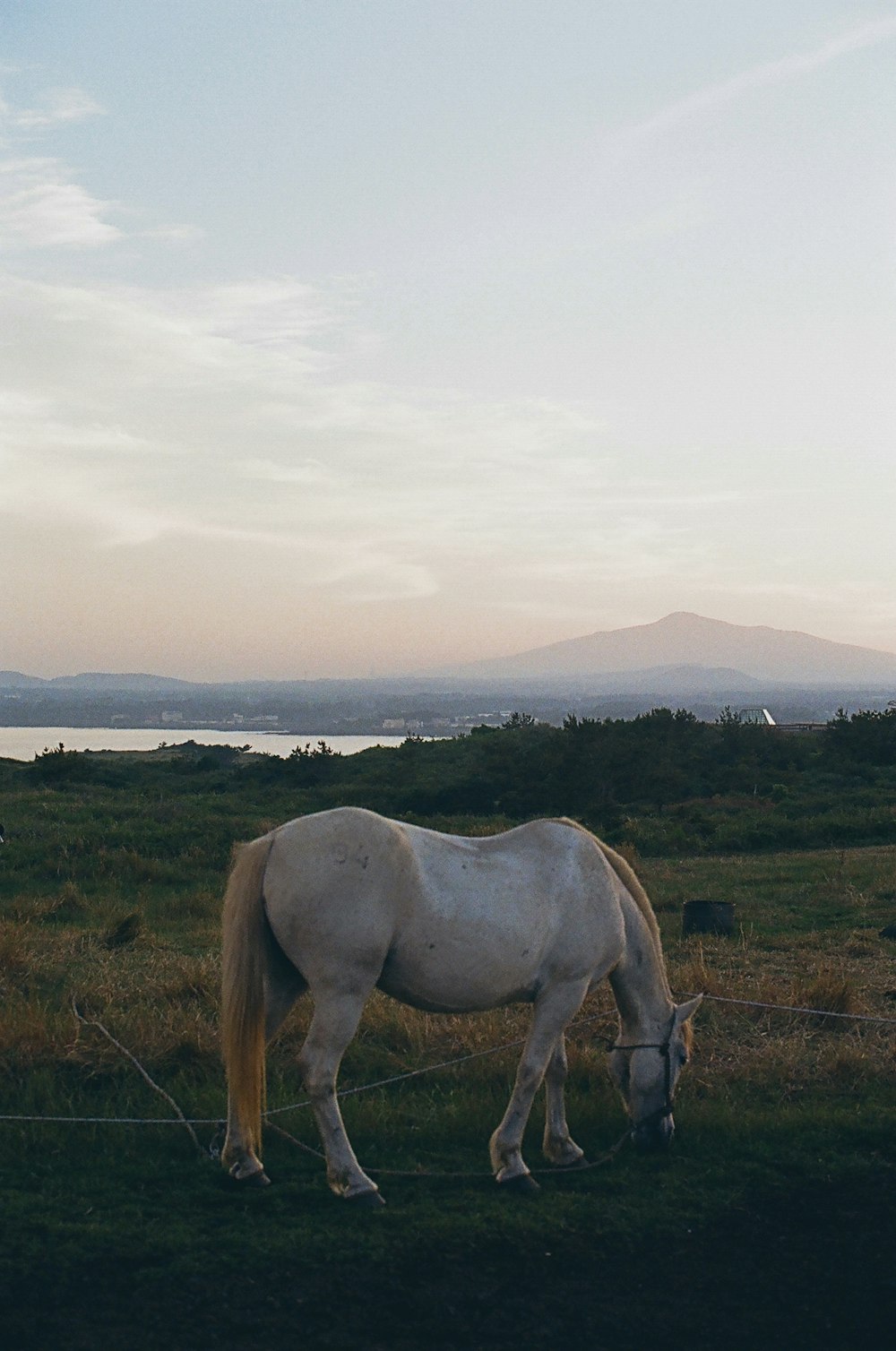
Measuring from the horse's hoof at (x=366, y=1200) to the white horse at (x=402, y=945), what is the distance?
0.04ft

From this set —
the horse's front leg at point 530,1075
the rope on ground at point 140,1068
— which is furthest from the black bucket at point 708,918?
the horse's front leg at point 530,1075

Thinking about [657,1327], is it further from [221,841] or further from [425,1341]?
[221,841]

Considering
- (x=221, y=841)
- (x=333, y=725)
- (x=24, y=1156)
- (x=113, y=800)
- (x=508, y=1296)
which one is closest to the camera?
(x=508, y=1296)

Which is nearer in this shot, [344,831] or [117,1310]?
[117,1310]

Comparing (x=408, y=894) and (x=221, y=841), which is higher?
(x=408, y=894)

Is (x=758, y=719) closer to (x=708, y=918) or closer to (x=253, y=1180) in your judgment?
(x=708, y=918)

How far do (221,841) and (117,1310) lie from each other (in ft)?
47.8

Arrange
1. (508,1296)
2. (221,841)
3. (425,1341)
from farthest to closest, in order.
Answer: (221,841) → (508,1296) → (425,1341)

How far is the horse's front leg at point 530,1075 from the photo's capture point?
544cm

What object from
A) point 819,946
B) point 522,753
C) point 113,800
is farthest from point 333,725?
point 819,946

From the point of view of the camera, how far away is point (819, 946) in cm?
1163

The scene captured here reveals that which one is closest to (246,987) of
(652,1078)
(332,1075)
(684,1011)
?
(332,1075)

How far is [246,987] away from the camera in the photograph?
5.26 m

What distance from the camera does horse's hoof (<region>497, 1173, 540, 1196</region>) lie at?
17.6 feet
